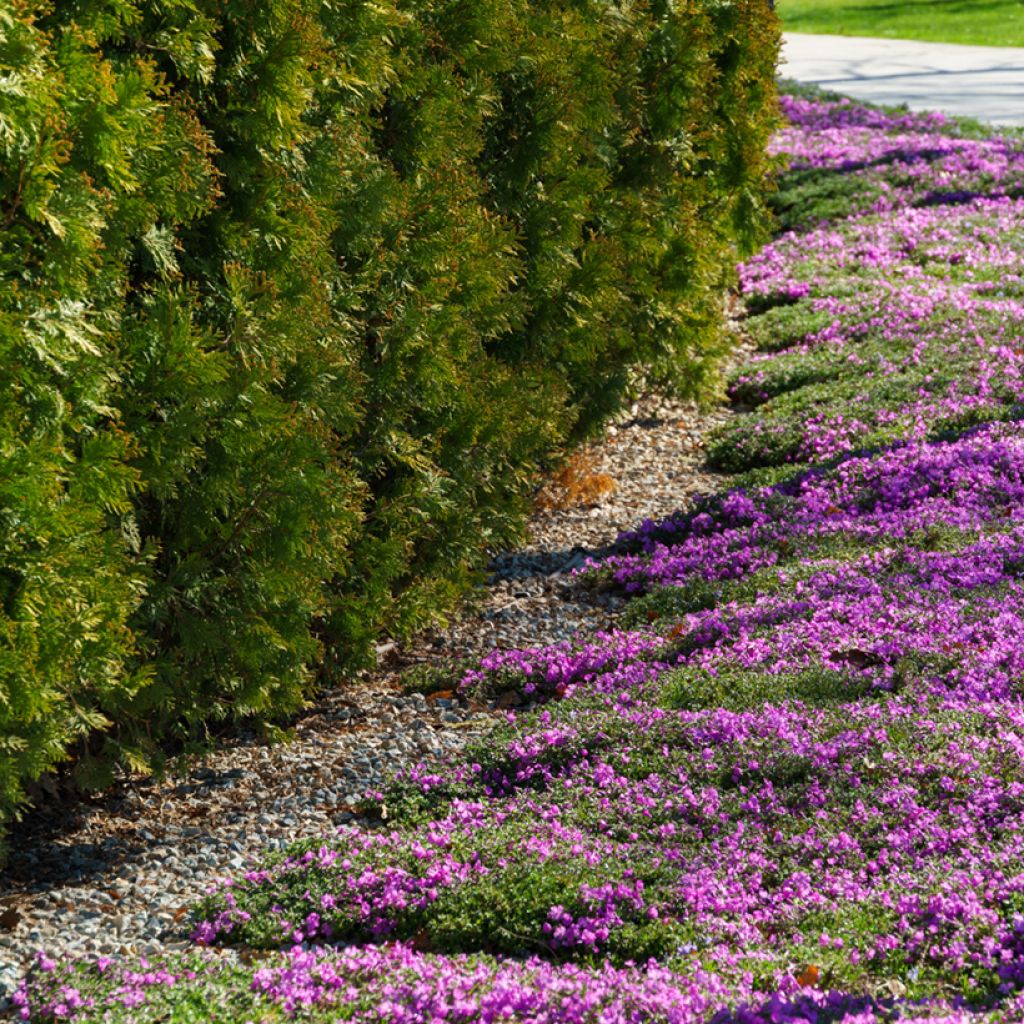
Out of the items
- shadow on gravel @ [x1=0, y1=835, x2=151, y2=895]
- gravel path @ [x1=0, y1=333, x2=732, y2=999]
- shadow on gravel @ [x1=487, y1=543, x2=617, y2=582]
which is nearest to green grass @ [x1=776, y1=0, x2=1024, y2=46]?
shadow on gravel @ [x1=487, y1=543, x2=617, y2=582]

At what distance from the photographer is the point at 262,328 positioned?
5.00 m

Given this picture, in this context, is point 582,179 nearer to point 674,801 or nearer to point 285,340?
point 285,340

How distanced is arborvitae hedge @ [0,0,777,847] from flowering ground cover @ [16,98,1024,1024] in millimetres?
795

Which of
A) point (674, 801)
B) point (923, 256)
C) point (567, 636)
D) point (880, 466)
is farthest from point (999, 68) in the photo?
point (674, 801)

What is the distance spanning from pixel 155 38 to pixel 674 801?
3215 mm

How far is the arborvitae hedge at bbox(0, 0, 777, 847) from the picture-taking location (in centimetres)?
408

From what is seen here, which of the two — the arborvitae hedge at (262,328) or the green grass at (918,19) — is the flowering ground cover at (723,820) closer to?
the arborvitae hedge at (262,328)

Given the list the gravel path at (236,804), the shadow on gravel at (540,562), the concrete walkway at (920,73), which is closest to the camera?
the gravel path at (236,804)

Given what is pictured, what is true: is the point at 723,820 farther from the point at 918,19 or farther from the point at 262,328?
the point at 918,19

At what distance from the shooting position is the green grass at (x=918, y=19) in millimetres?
36919

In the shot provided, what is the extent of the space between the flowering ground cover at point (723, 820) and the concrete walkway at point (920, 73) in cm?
1390

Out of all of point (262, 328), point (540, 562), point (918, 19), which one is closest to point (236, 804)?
point (262, 328)

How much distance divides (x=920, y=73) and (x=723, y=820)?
2781 cm

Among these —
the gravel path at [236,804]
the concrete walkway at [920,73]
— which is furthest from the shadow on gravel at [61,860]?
the concrete walkway at [920,73]
